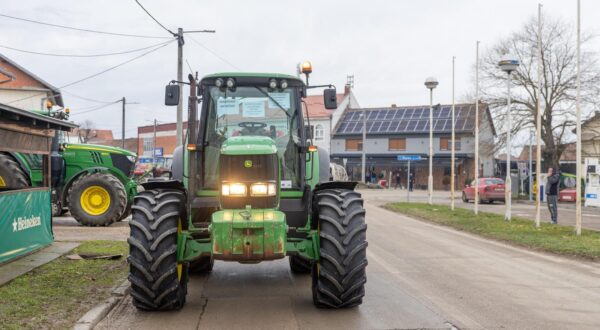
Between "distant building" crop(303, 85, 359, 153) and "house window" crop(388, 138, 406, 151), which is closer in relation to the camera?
"house window" crop(388, 138, 406, 151)

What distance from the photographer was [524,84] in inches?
1576

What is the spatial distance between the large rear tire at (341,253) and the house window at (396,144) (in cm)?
5767

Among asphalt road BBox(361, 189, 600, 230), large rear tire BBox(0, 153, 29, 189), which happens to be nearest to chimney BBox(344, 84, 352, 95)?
asphalt road BBox(361, 189, 600, 230)

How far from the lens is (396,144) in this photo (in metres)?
64.4

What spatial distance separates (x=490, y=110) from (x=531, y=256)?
30.0m

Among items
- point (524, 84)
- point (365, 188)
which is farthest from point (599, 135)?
point (365, 188)

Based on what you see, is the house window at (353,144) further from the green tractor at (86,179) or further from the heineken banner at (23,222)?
the heineken banner at (23,222)

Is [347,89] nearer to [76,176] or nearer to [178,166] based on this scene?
[76,176]

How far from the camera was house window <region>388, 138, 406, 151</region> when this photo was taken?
63.8 meters

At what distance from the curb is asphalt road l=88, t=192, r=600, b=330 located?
97 mm

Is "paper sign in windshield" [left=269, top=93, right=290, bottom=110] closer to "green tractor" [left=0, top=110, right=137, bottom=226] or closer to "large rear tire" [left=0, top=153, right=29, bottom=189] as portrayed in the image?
"large rear tire" [left=0, top=153, right=29, bottom=189]

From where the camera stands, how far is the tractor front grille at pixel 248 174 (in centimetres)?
665

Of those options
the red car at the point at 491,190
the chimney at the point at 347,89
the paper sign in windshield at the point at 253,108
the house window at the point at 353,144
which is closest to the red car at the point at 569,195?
the red car at the point at 491,190

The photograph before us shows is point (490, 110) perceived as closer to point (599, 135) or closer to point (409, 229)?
point (599, 135)
